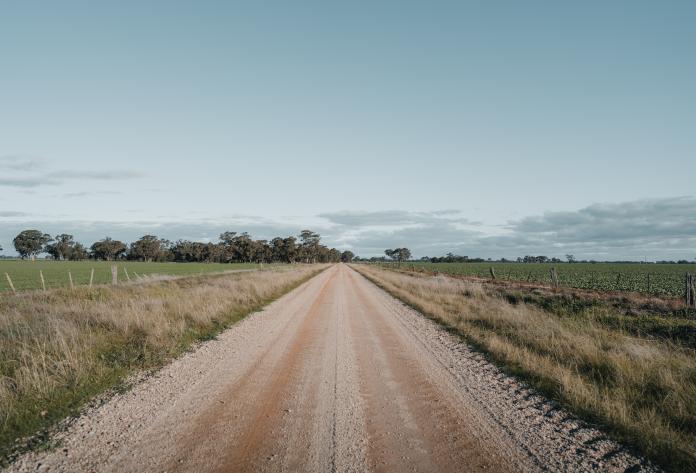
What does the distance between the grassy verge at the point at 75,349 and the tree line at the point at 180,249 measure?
133m

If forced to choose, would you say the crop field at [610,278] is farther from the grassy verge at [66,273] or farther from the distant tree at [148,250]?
the distant tree at [148,250]

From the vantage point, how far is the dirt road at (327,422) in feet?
15.2

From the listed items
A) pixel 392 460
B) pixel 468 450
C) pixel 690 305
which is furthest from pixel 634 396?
pixel 690 305

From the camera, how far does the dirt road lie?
4.62 m

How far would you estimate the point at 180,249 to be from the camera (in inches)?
6491

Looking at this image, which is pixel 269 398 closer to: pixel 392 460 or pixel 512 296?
pixel 392 460

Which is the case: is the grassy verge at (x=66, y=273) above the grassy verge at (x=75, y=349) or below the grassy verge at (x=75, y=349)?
below

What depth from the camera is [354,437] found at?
5.25 m

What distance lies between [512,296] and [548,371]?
17.8 meters

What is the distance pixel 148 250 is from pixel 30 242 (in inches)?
1737

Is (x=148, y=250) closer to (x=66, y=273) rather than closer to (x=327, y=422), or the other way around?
(x=66, y=273)

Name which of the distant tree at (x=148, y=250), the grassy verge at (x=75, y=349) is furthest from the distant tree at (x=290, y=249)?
the grassy verge at (x=75, y=349)

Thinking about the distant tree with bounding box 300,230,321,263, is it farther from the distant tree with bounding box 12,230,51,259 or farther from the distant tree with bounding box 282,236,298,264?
the distant tree with bounding box 12,230,51,259

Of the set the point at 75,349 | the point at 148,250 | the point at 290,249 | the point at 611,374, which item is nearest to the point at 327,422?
the point at 75,349
